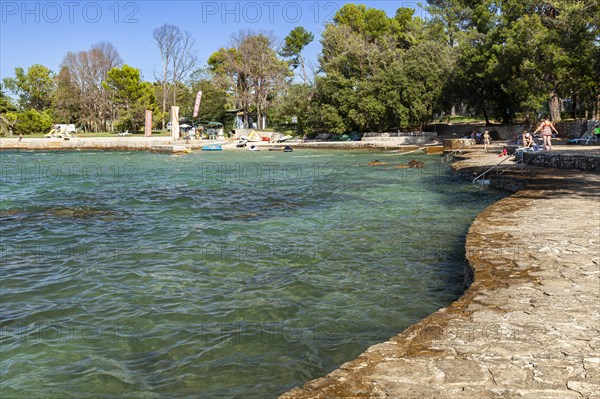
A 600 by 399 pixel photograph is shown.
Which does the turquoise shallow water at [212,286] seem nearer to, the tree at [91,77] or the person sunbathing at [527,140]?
the person sunbathing at [527,140]

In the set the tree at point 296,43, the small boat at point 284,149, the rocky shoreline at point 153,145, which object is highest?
the tree at point 296,43

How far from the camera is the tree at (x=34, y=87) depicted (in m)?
79.7

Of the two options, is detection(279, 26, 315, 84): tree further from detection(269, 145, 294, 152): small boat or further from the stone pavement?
the stone pavement

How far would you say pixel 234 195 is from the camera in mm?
18312

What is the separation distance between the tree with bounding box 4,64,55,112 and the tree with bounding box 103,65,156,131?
1618 centimetres

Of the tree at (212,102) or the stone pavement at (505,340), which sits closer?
the stone pavement at (505,340)

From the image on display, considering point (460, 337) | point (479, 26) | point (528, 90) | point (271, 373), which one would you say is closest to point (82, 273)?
point (271, 373)

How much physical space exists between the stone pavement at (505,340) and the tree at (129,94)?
67149 millimetres

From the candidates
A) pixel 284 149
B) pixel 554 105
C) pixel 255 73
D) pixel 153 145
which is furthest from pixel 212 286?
pixel 255 73

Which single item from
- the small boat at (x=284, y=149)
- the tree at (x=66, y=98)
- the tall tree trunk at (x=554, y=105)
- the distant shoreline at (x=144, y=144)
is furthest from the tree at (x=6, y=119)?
the tall tree trunk at (x=554, y=105)

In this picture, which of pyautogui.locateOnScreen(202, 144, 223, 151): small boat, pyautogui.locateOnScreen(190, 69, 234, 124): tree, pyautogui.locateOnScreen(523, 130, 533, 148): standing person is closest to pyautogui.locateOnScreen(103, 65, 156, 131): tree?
pyautogui.locateOnScreen(190, 69, 234, 124): tree

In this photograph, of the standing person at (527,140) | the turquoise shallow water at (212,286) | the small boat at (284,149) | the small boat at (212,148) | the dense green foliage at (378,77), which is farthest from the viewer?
the small boat at (212,148)

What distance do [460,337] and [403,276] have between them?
3.52 metres

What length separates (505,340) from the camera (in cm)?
446
